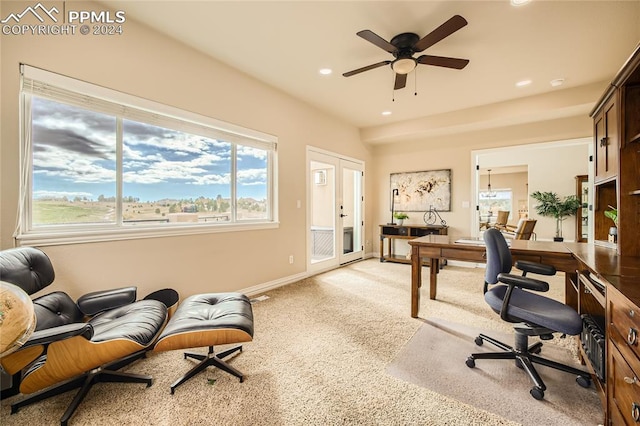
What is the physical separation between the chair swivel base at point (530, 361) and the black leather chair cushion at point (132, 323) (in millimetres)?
2114

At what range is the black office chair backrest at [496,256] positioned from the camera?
1.92 metres

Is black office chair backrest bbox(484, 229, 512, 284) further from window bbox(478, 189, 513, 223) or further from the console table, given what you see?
window bbox(478, 189, 513, 223)

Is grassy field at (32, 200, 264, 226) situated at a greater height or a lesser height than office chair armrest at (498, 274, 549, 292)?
greater

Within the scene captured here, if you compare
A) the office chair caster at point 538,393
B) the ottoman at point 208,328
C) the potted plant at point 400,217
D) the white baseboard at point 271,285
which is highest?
the potted plant at point 400,217

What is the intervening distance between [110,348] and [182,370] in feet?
2.07

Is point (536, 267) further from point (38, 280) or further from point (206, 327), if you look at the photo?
point (38, 280)

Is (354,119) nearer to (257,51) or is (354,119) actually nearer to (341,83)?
(341,83)

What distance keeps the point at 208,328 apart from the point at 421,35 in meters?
3.08

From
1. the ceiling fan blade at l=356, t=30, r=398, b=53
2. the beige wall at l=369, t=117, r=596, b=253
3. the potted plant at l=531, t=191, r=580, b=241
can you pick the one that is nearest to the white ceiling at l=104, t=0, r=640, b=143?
the ceiling fan blade at l=356, t=30, r=398, b=53

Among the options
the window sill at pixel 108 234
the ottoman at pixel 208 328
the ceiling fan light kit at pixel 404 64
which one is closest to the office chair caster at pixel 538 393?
the ottoman at pixel 208 328

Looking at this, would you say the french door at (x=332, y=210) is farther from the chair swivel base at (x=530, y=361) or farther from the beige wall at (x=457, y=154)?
the chair swivel base at (x=530, y=361)

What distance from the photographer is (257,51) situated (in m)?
2.83

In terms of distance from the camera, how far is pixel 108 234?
221 cm

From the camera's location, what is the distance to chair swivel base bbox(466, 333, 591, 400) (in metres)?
1.60
